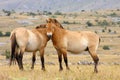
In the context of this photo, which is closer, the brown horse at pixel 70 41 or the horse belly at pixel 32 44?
the horse belly at pixel 32 44

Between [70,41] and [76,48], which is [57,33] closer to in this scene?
[70,41]

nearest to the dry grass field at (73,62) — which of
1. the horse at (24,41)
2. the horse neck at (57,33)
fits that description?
the horse at (24,41)

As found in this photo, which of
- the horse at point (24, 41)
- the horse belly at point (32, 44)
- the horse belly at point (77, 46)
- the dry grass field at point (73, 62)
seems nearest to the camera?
the dry grass field at point (73, 62)

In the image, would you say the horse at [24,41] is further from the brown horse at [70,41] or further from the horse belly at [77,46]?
the horse belly at [77,46]

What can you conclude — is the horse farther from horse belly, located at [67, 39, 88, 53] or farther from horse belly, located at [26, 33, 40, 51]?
horse belly, located at [67, 39, 88, 53]

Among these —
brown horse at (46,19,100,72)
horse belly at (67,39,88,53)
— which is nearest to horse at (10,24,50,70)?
brown horse at (46,19,100,72)

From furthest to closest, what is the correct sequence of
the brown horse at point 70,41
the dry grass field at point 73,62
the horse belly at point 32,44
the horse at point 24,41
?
the brown horse at point 70,41 < the horse belly at point 32,44 < the horse at point 24,41 < the dry grass field at point 73,62

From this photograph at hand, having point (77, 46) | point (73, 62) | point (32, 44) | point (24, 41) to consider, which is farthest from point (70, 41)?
point (73, 62)

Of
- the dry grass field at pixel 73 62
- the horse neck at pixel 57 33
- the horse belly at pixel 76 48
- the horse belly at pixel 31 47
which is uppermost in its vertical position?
the horse neck at pixel 57 33

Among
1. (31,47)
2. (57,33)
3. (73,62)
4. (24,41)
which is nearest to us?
(24,41)

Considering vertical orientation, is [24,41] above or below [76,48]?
above

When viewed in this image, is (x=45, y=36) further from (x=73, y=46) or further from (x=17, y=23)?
(x=17, y=23)

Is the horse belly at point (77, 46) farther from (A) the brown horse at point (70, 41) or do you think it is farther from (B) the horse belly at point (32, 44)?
(B) the horse belly at point (32, 44)

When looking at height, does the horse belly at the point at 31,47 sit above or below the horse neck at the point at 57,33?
below
